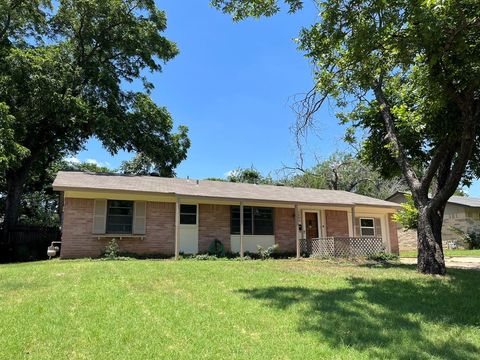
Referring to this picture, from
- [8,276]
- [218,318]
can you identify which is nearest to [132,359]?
[218,318]

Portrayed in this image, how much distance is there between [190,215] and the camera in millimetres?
18344

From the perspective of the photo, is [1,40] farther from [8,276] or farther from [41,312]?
[41,312]

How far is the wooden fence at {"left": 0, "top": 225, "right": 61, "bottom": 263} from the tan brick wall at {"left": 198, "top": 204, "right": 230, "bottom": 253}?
6.97 metres

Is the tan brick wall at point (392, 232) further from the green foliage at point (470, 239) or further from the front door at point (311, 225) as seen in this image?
the green foliage at point (470, 239)

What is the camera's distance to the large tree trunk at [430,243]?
453 inches

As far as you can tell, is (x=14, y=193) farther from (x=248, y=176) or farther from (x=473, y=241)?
(x=473, y=241)

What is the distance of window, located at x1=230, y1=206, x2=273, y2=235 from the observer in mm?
19266

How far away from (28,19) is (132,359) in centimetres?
2487

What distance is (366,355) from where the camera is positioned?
15.6 feet

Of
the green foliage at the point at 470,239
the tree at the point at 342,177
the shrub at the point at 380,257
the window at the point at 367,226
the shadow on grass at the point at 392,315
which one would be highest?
the tree at the point at 342,177

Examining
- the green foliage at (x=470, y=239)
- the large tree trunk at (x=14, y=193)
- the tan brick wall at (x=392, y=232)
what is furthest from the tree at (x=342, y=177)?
the large tree trunk at (x=14, y=193)

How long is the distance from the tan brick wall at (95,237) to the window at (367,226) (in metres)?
10.7

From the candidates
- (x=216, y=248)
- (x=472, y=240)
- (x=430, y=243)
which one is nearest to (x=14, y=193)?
(x=216, y=248)

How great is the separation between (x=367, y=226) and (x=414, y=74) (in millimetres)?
13486
